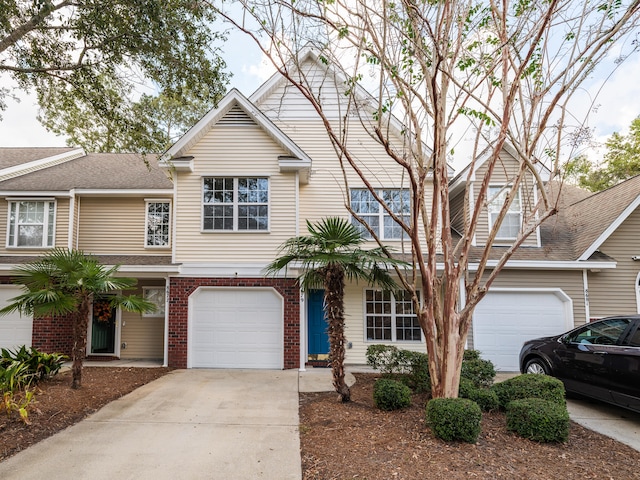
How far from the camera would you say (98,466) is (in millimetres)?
4125

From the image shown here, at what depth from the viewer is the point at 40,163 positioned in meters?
13.1

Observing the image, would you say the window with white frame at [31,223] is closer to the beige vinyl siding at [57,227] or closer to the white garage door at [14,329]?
the beige vinyl siding at [57,227]

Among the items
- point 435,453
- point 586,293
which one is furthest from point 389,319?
point 435,453

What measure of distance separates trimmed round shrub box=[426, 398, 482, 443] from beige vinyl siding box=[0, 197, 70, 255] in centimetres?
1129

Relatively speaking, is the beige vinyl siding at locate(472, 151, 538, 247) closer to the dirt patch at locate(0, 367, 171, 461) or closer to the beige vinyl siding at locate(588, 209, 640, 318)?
the beige vinyl siding at locate(588, 209, 640, 318)

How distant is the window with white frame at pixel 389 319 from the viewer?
1046cm

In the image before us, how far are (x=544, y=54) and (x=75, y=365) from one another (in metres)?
9.66

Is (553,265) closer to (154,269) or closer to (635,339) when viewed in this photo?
(635,339)

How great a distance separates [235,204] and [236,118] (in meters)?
2.41

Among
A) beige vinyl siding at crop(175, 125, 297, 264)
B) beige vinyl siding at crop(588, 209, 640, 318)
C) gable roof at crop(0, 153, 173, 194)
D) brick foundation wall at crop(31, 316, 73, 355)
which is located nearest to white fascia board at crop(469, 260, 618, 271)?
beige vinyl siding at crop(588, 209, 640, 318)

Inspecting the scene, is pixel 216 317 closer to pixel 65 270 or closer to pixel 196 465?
pixel 65 270

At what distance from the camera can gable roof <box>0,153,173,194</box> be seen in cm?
1128

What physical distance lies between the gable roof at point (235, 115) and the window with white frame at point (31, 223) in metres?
4.58

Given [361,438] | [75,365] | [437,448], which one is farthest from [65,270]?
[437,448]
